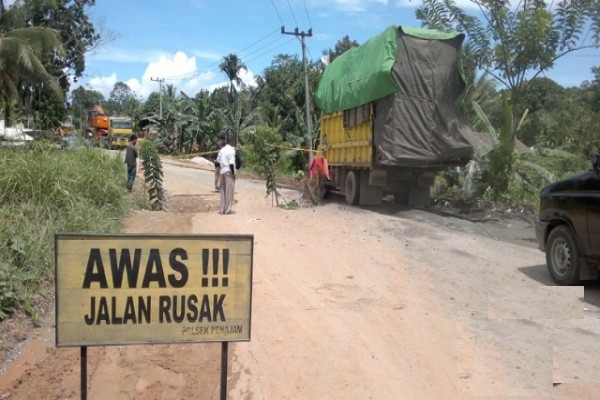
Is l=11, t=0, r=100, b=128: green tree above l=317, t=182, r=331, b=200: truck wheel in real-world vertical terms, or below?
above

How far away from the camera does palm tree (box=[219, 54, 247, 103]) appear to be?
154 feet

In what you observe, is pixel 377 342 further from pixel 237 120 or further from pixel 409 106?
pixel 237 120

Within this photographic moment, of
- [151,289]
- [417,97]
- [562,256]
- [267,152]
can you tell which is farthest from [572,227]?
[267,152]

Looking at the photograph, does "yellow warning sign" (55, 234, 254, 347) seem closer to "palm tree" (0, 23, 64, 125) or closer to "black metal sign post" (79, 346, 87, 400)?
"black metal sign post" (79, 346, 87, 400)

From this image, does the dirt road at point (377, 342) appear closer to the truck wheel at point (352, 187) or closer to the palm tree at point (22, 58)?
the truck wheel at point (352, 187)

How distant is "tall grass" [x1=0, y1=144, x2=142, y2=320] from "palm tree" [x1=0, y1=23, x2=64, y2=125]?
990cm

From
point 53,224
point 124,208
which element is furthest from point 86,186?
point 53,224

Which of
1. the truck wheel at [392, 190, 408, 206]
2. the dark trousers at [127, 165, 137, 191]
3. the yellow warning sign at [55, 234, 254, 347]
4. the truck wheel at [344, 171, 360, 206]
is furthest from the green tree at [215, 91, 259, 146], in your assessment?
the yellow warning sign at [55, 234, 254, 347]

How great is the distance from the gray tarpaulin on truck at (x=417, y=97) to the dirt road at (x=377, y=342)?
3882 millimetres

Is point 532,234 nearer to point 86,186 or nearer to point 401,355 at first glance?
point 401,355

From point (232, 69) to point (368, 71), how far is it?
35378mm

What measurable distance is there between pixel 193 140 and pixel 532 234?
109ft

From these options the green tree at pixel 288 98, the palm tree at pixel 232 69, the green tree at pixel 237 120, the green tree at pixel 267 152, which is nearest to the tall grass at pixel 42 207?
the green tree at pixel 267 152

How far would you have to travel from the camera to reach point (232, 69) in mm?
46969
